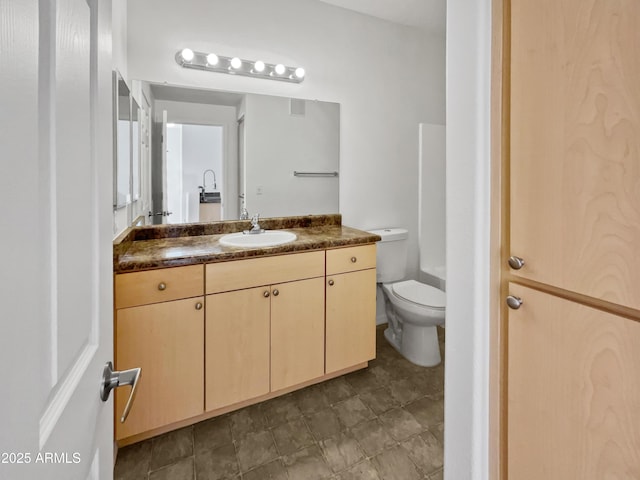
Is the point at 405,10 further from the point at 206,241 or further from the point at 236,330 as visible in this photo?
the point at 236,330

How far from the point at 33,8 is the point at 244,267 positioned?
1427 millimetres

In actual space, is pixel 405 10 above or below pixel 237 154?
above

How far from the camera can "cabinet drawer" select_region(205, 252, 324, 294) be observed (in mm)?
1639

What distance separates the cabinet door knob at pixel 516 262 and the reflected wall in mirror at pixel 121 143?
5.11 ft

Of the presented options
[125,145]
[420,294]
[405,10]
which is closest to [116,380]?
[125,145]

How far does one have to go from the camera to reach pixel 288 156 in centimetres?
234

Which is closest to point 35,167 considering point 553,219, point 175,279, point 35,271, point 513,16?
point 35,271

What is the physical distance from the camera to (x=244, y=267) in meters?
1.70

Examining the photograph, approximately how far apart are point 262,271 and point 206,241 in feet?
1.43

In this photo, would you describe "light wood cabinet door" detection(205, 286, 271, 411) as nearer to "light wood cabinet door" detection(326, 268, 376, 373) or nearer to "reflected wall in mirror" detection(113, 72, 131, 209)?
"light wood cabinet door" detection(326, 268, 376, 373)

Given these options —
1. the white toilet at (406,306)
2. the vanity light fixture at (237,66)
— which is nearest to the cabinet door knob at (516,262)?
the white toilet at (406,306)

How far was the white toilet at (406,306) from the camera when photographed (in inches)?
84.8

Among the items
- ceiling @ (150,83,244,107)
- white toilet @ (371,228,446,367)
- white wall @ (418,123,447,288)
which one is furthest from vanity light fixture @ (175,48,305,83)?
white toilet @ (371,228,446,367)

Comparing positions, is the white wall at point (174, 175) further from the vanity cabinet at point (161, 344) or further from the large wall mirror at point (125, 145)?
the vanity cabinet at point (161, 344)
